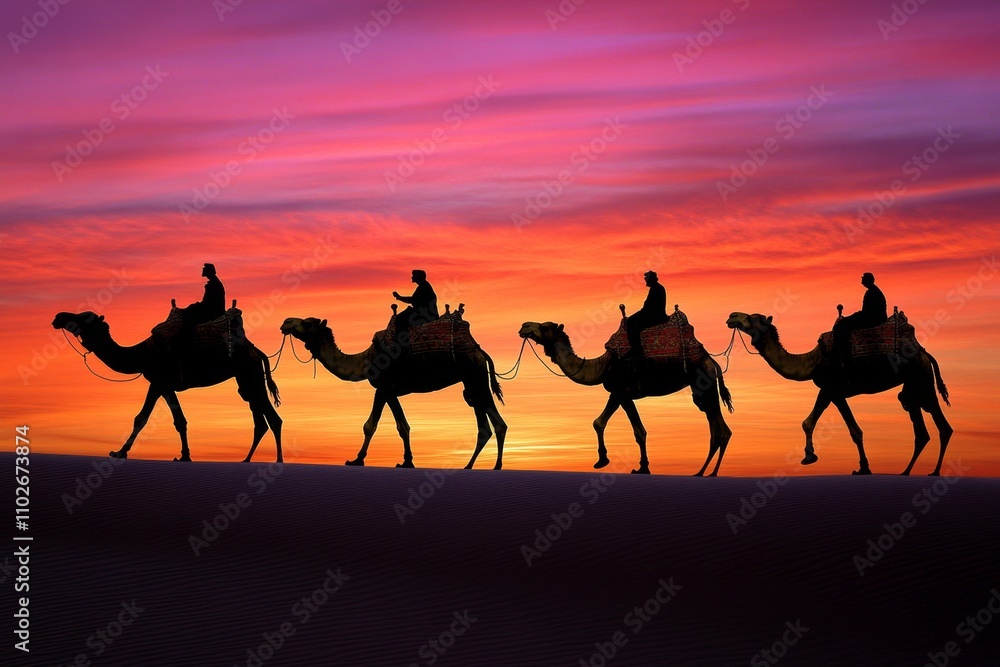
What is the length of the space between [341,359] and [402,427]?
70.9 inches

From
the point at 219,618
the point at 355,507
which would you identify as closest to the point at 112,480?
the point at 355,507

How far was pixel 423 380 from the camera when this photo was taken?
2014 centimetres

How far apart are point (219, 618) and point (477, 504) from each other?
5444 mm

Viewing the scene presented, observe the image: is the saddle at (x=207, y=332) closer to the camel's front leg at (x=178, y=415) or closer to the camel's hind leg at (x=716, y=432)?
the camel's front leg at (x=178, y=415)

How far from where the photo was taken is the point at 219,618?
1082 centimetres

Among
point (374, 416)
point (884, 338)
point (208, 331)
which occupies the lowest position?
point (374, 416)

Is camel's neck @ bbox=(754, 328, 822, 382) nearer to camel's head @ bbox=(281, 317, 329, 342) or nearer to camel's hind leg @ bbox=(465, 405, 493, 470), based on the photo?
camel's hind leg @ bbox=(465, 405, 493, 470)

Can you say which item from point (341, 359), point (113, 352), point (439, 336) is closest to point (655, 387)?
point (439, 336)

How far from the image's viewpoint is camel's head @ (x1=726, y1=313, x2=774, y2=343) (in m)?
20.7

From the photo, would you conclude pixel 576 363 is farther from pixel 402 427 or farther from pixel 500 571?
pixel 500 571

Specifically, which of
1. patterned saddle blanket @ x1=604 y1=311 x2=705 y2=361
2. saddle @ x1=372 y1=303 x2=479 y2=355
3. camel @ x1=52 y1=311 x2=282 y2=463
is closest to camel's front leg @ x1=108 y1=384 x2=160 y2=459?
camel @ x1=52 y1=311 x2=282 y2=463

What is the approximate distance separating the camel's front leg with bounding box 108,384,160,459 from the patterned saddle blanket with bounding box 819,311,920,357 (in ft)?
35.1

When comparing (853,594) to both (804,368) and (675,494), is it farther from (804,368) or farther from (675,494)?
(804,368)

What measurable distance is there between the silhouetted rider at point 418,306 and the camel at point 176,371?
2817 mm
